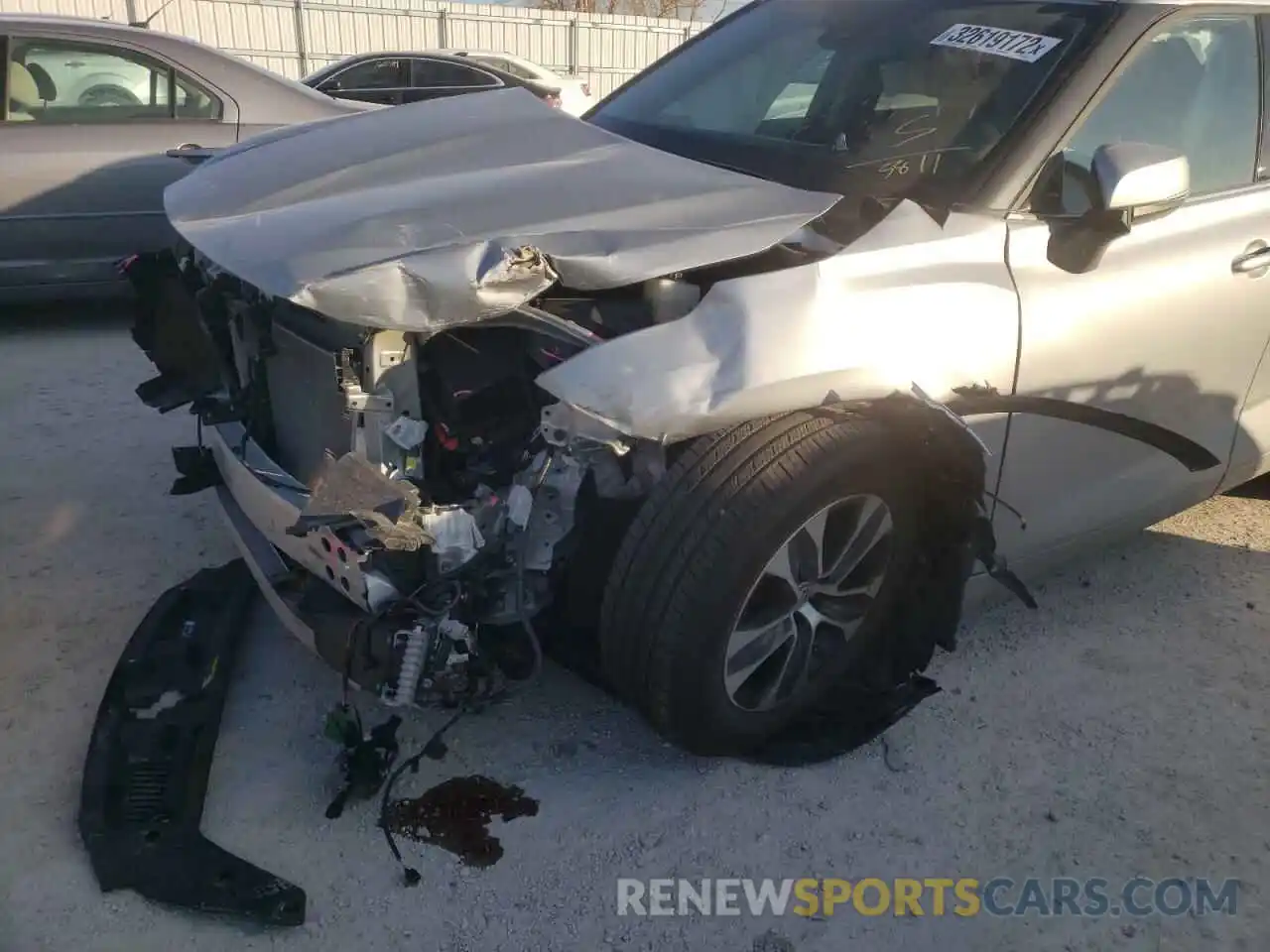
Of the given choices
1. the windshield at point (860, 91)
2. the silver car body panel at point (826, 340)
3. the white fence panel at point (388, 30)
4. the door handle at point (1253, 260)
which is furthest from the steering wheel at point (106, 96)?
the white fence panel at point (388, 30)

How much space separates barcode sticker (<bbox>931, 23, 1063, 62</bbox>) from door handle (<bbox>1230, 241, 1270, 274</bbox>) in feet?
2.63

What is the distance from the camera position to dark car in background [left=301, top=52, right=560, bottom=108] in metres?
10.6

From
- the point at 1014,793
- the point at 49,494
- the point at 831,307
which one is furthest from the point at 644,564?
the point at 49,494

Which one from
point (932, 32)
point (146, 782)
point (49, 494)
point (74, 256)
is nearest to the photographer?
point (146, 782)

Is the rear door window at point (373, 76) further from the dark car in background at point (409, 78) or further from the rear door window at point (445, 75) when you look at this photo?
the rear door window at point (445, 75)

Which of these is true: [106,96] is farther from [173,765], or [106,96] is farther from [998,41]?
[998,41]

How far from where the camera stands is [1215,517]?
4.13m

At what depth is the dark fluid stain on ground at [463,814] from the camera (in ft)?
7.84

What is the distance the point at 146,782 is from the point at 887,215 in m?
2.15

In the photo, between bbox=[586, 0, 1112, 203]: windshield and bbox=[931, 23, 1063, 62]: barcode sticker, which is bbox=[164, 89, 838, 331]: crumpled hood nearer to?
bbox=[586, 0, 1112, 203]: windshield

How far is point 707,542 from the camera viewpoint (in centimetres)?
223

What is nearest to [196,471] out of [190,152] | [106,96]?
[190,152]

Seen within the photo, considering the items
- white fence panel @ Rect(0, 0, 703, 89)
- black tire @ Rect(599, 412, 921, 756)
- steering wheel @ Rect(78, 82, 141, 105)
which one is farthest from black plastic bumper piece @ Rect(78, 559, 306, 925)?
white fence panel @ Rect(0, 0, 703, 89)

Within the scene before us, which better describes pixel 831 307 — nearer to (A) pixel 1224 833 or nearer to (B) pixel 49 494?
(A) pixel 1224 833
